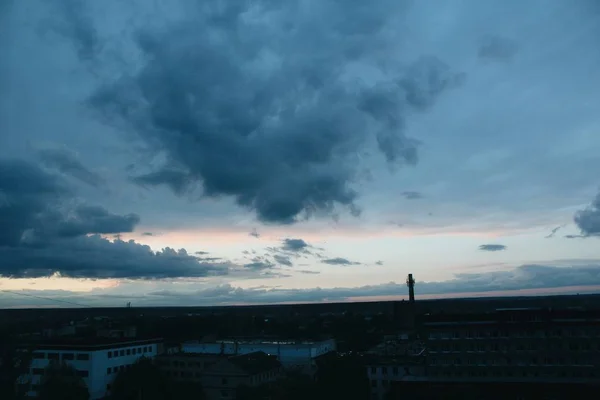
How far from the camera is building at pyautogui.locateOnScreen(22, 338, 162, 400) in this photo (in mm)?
66188

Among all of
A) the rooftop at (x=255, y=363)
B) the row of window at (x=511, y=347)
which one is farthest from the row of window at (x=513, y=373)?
the rooftop at (x=255, y=363)

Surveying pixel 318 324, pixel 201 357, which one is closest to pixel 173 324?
pixel 318 324

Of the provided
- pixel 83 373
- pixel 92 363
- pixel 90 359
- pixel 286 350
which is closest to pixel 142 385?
pixel 92 363

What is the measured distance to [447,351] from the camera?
58.5 m

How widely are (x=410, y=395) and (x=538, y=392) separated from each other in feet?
37.4

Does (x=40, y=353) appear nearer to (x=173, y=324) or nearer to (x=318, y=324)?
(x=173, y=324)

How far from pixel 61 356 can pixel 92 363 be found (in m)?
5.41

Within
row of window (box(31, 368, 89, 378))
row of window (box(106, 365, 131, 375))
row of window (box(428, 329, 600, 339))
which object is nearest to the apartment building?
row of window (box(428, 329, 600, 339))

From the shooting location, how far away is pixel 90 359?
6619cm

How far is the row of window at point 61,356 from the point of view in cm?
6681

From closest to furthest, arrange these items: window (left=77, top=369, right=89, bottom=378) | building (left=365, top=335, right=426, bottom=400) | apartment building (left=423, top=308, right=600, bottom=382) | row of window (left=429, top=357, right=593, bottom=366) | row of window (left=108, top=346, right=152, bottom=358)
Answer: apartment building (left=423, top=308, right=600, bottom=382) < row of window (left=429, top=357, right=593, bottom=366) < building (left=365, top=335, right=426, bottom=400) < window (left=77, top=369, right=89, bottom=378) < row of window (left=108, top=346, right=152, bottom=358)

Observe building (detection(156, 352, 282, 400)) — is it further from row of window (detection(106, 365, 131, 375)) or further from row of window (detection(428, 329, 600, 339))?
row of window (detection(428, 329, 600, 339))

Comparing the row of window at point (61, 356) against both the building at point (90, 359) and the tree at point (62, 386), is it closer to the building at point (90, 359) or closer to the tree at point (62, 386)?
the building at point (90, 359)

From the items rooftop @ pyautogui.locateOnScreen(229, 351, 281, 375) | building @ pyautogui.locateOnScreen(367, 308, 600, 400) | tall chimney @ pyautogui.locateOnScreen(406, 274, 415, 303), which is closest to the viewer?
building @ pyautogui.locateOnScreen(367, 308, 600, 400)
